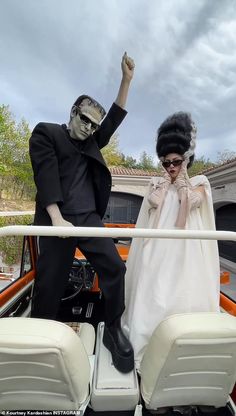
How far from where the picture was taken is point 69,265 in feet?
4.70

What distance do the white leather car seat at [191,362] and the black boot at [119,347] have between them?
0.18 metres

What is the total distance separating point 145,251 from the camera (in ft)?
5.10

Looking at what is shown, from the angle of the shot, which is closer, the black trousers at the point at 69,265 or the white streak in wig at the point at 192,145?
the black trousers at the point at 69,265

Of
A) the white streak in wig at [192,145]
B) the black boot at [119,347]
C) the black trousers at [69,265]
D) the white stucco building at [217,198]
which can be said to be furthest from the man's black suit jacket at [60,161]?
the white stucco building at [217,198]

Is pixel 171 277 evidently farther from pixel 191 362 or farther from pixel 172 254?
pixel 191 362

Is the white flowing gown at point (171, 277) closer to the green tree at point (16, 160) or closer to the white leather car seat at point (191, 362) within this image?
the white leather car seat at point (191, 362)

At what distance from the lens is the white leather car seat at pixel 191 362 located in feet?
2.91

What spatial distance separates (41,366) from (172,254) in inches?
33.2

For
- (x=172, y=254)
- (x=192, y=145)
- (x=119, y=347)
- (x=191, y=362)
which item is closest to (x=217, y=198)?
(x=192, y=145)

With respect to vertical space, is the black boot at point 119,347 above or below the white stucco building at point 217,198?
below

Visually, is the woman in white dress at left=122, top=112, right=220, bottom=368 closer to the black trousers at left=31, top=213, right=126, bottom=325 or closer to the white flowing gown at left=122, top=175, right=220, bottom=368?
the white flowing gown at left=122, top=175, right=220, bottom=368

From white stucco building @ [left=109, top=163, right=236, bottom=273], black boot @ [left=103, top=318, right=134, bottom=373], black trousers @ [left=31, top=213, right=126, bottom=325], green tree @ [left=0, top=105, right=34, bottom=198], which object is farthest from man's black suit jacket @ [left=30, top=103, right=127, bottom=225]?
green tree @ [left=0, top=105, right=34, bottom=198]

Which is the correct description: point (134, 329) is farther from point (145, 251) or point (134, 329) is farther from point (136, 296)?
point (145, 251)

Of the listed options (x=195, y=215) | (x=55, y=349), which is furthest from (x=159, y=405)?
(x=195, y=215)
